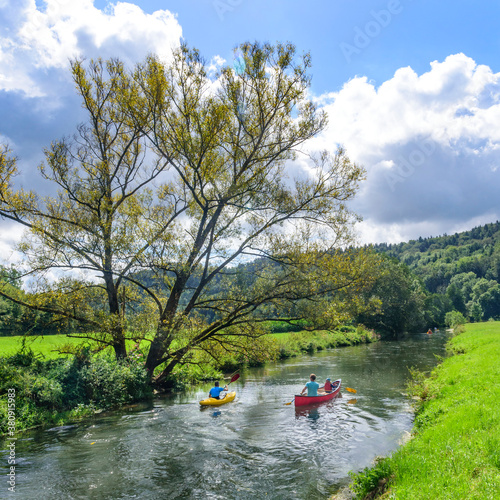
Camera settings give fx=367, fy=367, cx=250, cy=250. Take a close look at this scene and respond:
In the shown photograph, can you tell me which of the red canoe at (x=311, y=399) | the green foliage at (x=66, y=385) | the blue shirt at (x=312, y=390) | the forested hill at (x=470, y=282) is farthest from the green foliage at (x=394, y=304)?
the forested hill at (x=470, y=282)

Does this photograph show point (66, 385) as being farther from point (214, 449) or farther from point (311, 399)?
point (311, 399)

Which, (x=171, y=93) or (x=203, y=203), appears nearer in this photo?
(x=171, y=93)

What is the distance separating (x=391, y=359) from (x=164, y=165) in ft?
77.4

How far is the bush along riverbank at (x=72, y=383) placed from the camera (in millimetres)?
12359

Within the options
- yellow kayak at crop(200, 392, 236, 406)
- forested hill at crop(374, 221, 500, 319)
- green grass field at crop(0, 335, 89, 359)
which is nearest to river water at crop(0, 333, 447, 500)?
yellow kayak at crop(200, 392, 236, 406)

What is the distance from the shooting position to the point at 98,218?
16.2 meters

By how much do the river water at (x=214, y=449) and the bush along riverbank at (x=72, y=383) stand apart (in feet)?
2.92

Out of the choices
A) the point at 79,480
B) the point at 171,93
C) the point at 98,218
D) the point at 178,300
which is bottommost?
the point at 79,480

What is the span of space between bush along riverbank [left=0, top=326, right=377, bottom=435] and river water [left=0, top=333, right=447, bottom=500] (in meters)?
0.89

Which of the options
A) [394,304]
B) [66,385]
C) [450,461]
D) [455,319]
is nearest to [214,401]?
[66,385]

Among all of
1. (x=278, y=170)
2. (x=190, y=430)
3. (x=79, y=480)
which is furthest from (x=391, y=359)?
(x=79, y=480)

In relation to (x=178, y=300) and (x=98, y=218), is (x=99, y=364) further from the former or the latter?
(x=98, y=218)

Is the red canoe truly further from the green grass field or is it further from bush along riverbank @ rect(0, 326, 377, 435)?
the green grass field

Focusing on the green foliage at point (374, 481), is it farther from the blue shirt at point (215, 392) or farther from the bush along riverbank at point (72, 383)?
the blue shirt at point (215, 392)
